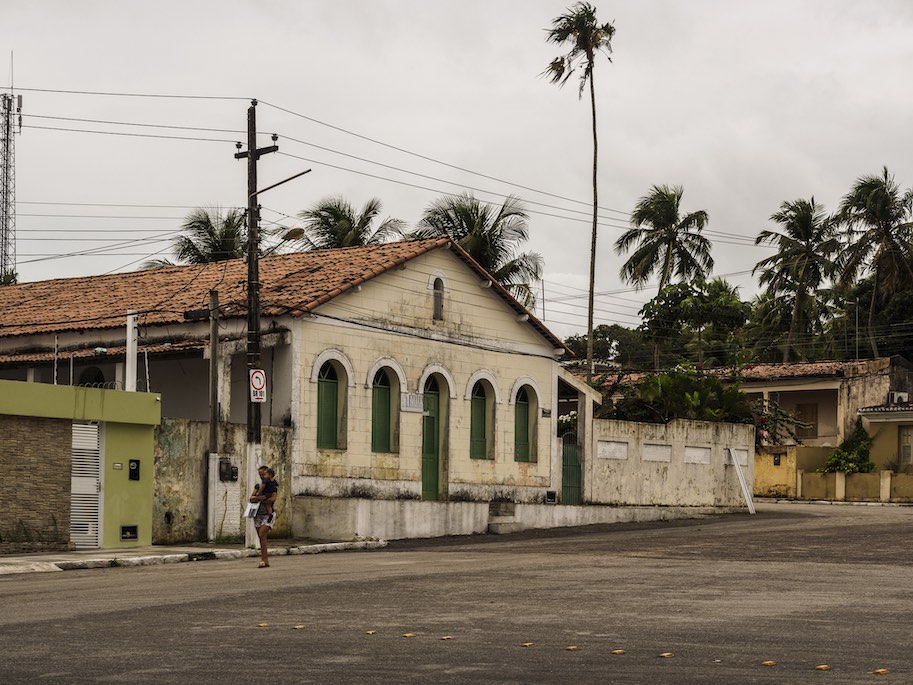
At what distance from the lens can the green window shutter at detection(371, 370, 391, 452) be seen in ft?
103

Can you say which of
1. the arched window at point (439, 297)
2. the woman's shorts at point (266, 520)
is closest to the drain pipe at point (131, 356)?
the woman's shorts at point (266, 520)

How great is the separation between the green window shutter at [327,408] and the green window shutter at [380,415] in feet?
3.66

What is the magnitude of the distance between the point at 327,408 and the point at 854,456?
1058 inches

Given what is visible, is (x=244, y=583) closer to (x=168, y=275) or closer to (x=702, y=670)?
(x=702, y=670)

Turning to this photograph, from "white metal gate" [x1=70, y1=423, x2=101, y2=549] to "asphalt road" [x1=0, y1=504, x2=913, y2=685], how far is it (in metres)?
3.19

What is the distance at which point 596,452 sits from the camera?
36.4 meters

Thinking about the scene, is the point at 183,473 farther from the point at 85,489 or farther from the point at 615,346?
the point at 615,346

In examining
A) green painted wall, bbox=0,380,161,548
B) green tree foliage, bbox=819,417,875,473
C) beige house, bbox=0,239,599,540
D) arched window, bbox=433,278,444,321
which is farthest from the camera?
green tree foliage, bbox=819,417,875,473

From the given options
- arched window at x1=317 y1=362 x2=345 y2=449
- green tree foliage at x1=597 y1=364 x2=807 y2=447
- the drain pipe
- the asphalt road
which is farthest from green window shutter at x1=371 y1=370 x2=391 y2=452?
green tree foliage at x1=597 y1=364 x2=807 y2=447

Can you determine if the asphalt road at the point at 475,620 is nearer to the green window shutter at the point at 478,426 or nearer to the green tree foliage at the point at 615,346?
the green window shutter at the point at 478,426

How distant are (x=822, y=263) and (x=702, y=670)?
5750cm

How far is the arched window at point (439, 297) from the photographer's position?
33.3 m

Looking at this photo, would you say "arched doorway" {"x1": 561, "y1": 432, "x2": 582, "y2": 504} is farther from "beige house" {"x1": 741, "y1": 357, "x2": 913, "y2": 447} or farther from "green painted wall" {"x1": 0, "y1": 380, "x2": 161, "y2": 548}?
"beige house" {"x1": 741, "y1": 357, "x2": 913, "y2": 447}

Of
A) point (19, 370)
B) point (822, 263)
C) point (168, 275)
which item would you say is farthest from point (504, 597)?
point (822, 263)
